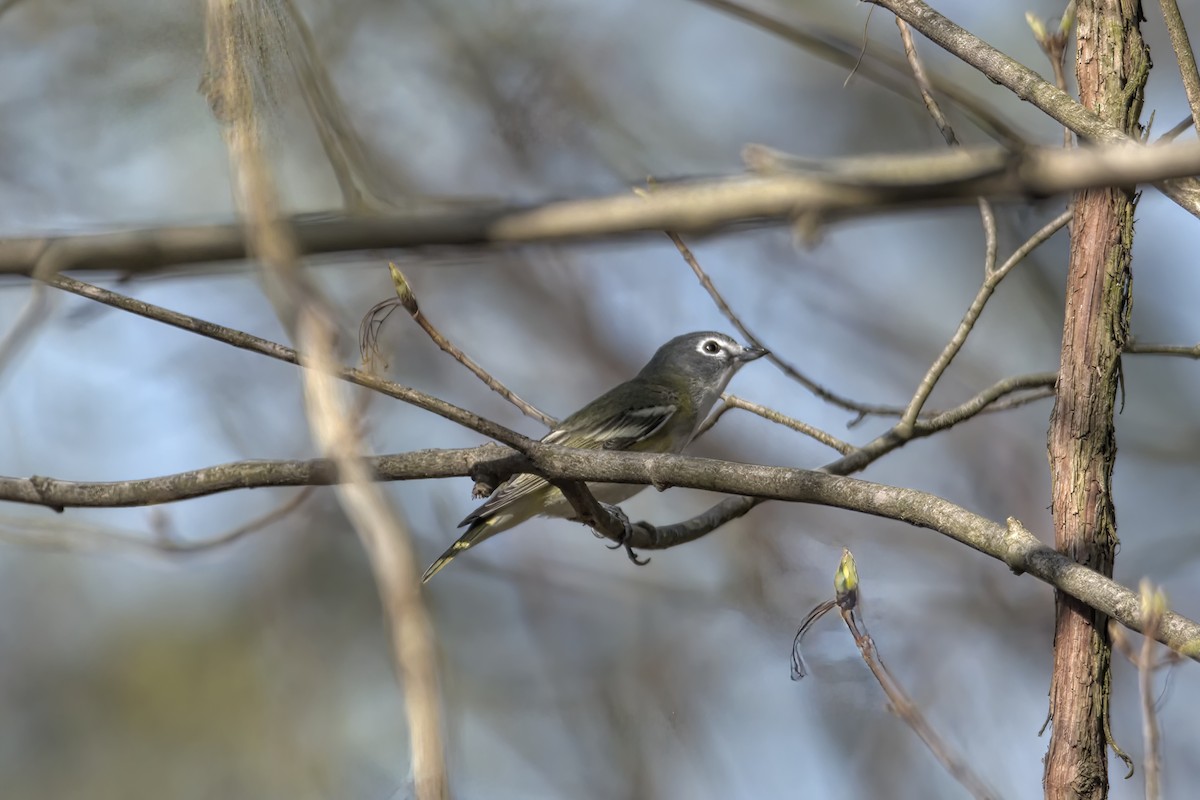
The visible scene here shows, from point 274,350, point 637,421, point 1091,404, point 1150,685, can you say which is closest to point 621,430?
point 637,421

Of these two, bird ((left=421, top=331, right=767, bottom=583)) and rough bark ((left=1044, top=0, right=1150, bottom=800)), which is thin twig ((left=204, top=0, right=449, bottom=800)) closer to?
rough bark ((left=1044, top=0, right=1150, bottom=800))

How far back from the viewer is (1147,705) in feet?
6.08

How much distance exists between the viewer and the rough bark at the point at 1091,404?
2.94 meters

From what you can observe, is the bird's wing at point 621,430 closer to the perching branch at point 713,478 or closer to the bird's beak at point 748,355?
the bird's beak at point 748,355

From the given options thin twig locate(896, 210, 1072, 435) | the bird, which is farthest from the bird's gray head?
thin twig locate(896, 210, 1072, 435)


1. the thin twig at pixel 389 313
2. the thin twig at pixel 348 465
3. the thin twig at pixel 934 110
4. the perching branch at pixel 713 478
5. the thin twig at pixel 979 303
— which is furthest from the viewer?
the thin twig at pixel 979 303

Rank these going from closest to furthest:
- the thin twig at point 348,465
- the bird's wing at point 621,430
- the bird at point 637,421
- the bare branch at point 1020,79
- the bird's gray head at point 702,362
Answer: the thin twig at point 348,465 < the bare branch at point 1020,79 < the bird at point 637,421 < the bird's wing at point 621,430 < the bird's gray head at point 702,362

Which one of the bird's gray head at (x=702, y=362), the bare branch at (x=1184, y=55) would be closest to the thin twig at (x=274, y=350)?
the bare branch at (x=1184, y=55)

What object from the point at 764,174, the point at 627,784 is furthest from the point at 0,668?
the point at 764,174

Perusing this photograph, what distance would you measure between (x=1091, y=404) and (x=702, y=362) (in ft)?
14.2

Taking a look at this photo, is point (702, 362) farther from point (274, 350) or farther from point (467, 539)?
point (274, 350)

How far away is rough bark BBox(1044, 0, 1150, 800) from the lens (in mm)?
2938

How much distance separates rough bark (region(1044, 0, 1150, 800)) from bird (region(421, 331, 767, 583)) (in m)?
2.17

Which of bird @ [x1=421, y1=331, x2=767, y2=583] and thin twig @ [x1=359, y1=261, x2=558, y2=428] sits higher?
bird @ [x1=421, y1=331, x2=767, y2=583]
